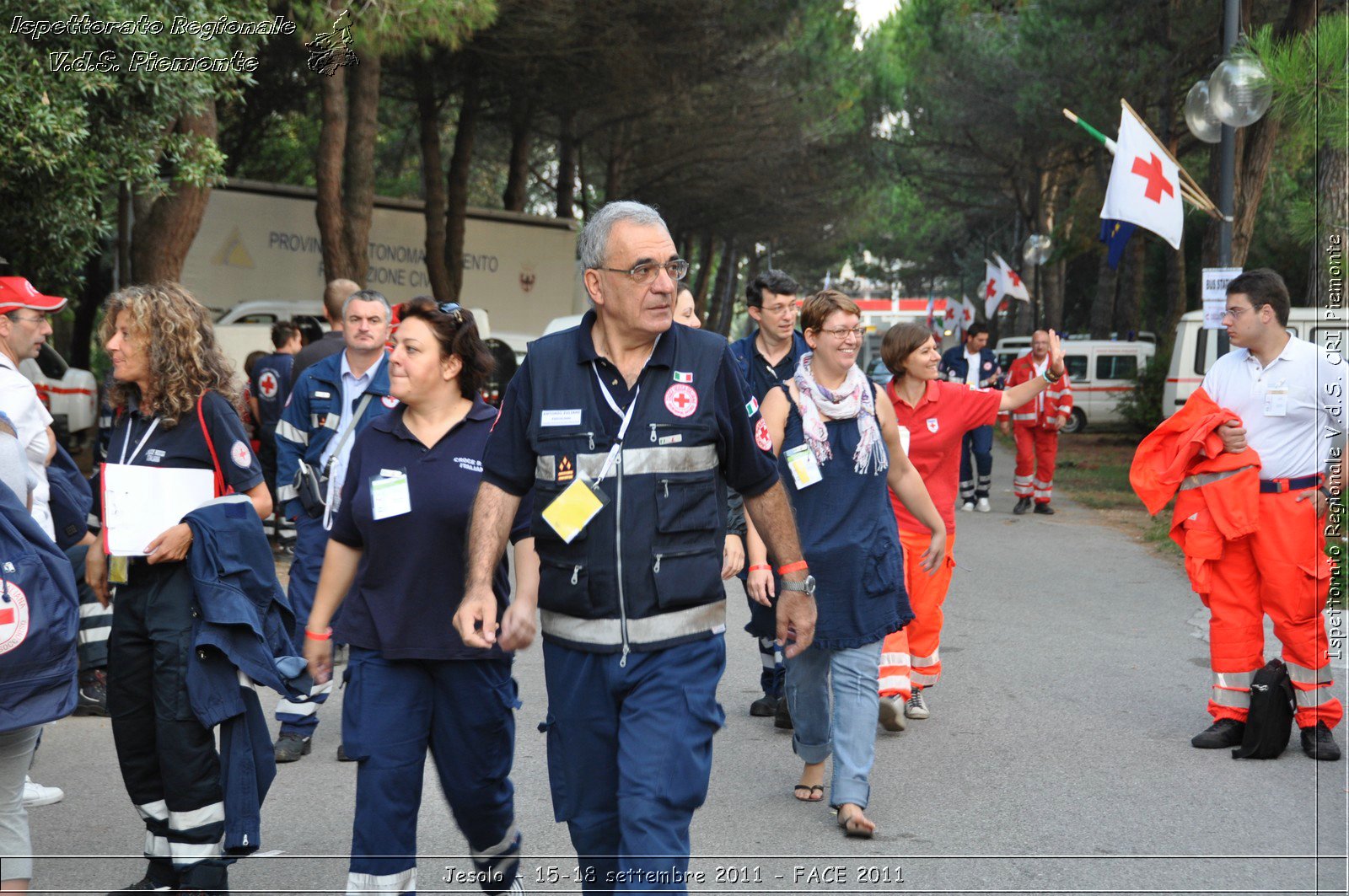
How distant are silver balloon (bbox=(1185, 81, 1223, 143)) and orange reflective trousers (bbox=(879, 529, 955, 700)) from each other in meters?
7.73

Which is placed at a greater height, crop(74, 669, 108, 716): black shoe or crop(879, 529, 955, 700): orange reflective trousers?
crop(879, 529, 955, 700): orange reflective trousers

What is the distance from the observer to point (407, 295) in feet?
80.2

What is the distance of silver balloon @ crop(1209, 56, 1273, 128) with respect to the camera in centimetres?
1129

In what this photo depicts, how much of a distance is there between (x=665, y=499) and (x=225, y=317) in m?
17.6

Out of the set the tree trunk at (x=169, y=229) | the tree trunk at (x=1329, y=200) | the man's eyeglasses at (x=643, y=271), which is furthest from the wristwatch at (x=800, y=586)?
the tree trunk at (x=169, y=229)

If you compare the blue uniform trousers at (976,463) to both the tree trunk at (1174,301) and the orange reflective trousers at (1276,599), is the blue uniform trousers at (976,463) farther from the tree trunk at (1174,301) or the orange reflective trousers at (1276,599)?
the tree trunk at (1174,301)

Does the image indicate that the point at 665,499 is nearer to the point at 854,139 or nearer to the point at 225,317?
the point at 225,317

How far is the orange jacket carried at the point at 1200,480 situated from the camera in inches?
Result: 241

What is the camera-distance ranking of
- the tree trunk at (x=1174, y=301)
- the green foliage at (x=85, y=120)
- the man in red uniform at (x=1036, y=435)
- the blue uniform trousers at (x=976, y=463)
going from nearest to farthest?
1. the green foliage at (x=85, y=120)
2. the man in red uniform at (x=1036, y=435)
3. the blue uniform trousers at (x=976, y=463)
4. the tree trunk at (x=1174, y=301)

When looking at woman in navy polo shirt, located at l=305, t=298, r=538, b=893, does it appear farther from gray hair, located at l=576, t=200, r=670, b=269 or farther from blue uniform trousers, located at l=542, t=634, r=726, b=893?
gray hair, located at l=576, t=200, r=670, b=269

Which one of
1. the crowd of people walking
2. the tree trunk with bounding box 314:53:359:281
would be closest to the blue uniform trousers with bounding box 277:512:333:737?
the crowd of people walking

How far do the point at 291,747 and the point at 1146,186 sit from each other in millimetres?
8992

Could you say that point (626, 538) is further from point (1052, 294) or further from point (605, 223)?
point (1052, 294)

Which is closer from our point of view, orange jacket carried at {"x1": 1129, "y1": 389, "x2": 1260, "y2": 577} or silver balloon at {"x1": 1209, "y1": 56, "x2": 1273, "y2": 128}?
orange jacket carried at {"x1": 1129, "y1": 389, "x2": 1260, "y2": 577}
